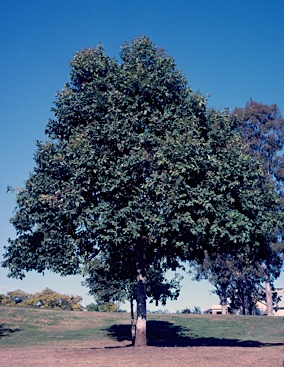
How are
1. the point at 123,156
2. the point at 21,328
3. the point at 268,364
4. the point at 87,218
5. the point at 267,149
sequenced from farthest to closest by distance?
the point at 267,149 → the point at 21,328 → the point at 123,156 → the point at 87,218 → the point at 268,364

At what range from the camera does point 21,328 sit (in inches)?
1738

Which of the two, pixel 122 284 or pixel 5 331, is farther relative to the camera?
pixel 5 331

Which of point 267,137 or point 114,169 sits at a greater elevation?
point 267,137

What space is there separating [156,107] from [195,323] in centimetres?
3632

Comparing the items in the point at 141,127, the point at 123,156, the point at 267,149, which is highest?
the point at 267,149

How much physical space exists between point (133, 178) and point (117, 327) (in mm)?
30954

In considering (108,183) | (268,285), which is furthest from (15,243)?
(268,285)

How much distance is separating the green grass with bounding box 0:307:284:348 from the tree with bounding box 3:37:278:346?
1812 centimetres

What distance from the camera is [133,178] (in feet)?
70.6

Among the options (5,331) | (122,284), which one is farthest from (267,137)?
(5,331)

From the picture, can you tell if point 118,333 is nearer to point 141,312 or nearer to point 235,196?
point 141,312

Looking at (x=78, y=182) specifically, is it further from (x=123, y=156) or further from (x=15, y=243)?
(x=15, y=243)

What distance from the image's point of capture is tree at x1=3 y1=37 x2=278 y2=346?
68.5 ft

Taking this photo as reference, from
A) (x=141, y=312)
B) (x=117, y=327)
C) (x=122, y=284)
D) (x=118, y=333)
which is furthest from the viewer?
(x=117, y=327)
